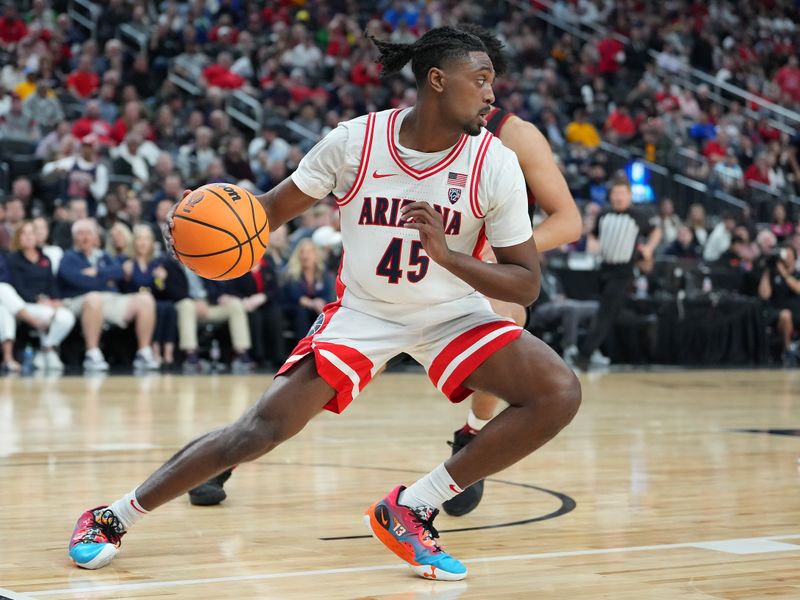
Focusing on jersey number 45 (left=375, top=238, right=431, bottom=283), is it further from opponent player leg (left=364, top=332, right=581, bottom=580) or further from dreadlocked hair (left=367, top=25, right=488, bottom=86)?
dreadlocked hair (left=367, top=25, right=488, bottom=86)

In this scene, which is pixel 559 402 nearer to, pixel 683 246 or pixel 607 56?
pixel 683 246

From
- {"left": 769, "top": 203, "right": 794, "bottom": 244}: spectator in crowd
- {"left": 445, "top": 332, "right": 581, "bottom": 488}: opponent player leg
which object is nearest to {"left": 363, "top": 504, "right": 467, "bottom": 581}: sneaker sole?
{"left": 445, "top": 332, "right": 581, "bottom": 488}: opponent player leg

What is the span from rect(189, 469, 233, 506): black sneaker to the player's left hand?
156 centimetres

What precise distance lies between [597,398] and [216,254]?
253 inches

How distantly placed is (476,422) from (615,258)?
8.12 m

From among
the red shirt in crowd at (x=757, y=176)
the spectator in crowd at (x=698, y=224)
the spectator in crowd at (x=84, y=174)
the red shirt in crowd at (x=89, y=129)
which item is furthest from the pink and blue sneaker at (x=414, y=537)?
the red shirt in crowd at (x=757, y=176)

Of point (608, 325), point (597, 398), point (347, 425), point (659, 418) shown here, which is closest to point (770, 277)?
point (608, 325)

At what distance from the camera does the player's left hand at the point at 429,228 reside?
3.45m

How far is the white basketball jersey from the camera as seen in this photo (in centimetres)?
372

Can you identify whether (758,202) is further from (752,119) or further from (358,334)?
(358,334)

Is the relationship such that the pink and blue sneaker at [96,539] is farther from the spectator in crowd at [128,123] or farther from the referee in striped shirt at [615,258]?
the spectator in crowd at [128,123]

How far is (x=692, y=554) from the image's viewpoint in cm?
378

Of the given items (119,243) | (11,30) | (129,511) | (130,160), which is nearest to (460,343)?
(129,511)

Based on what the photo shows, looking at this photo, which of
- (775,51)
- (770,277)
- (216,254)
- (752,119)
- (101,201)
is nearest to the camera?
(216,254)
